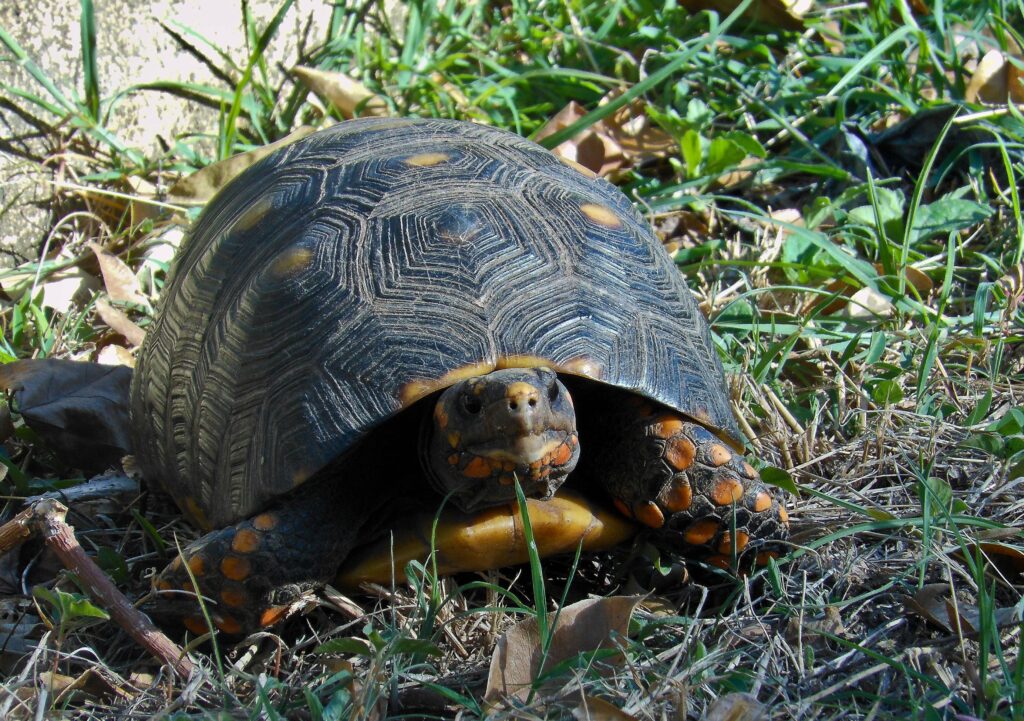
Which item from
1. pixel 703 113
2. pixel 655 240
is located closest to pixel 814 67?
pixel 703 113

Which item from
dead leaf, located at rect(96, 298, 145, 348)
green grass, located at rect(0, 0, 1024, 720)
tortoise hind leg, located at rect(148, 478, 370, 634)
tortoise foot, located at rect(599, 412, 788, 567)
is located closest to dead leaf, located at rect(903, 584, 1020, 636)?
green grass, located at rect(0, 0, 1024, 720)

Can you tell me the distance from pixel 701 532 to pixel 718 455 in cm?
18

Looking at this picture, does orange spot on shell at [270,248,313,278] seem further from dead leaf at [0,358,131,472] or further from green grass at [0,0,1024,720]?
dead leaf at [0,358,131,472]

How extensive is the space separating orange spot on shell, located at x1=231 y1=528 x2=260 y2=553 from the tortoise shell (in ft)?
0.22

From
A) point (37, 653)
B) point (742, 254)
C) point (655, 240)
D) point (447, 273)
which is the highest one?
point (447, 273)

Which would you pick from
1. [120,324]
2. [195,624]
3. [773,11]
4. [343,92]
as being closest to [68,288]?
[120,324]

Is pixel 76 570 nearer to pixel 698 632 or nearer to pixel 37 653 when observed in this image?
pixel 37 653

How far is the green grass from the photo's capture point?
196 cm

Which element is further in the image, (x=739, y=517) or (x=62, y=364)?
(x=62, y=364)

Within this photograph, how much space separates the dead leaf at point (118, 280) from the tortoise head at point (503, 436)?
187 centimetres

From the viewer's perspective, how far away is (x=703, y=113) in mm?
4285

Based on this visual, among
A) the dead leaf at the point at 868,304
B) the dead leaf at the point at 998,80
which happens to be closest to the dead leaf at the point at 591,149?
the dead leaf at the point at 868,304

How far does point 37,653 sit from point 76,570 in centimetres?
→ 17

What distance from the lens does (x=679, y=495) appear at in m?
2.31
